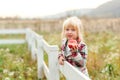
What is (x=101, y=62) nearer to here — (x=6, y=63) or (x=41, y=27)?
(x=6, y=63)

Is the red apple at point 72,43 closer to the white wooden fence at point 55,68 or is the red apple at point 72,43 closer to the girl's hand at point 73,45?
the girl's hand at point 73,45

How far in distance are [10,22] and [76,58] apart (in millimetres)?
29370

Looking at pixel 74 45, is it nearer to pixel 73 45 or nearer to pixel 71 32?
pixel 73 45

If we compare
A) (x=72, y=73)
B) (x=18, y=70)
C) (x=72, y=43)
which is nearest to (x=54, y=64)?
(x=72, y=43)

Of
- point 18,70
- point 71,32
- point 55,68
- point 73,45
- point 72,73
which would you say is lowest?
point 18,70

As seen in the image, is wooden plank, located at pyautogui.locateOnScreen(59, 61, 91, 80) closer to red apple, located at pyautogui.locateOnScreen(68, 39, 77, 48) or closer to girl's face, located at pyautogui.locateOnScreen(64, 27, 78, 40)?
red apple, located at pyautogui.locateOnScreen(68, 39, 77, 48)

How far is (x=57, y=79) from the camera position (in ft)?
24.4

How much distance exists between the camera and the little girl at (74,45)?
20.7 ft

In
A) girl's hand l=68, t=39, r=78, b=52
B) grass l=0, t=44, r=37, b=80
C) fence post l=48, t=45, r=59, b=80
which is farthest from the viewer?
grass l=0, t=44, r=37, b=80

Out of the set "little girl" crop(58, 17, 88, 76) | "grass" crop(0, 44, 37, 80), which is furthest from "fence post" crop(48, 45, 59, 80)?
"grass" crop(0, 44, 37, 80)

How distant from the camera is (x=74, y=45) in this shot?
632 centimetres

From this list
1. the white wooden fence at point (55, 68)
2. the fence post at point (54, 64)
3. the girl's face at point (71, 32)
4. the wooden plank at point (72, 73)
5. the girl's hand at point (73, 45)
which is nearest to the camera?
the wooden plank at point (72, 73)

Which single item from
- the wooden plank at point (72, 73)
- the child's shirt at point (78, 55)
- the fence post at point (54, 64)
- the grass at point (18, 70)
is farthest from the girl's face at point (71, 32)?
the grass at point (18, 70)

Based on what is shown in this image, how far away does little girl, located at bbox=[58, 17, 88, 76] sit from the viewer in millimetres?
6312
